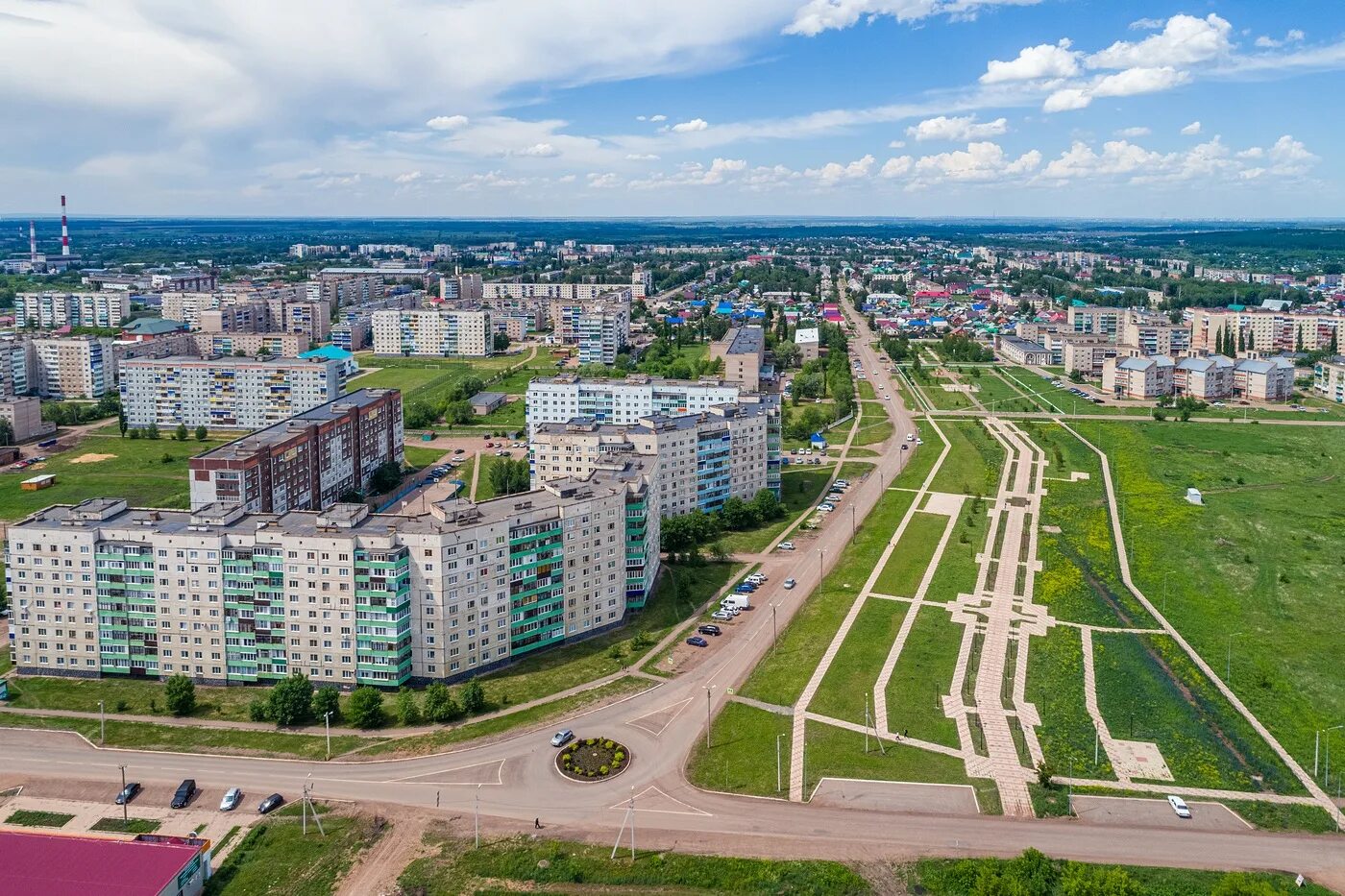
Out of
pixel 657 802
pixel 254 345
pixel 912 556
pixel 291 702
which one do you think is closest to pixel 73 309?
pixel 254 345

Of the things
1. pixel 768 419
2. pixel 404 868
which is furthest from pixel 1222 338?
pixel 404 868

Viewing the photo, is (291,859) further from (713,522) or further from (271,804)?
(713,522)

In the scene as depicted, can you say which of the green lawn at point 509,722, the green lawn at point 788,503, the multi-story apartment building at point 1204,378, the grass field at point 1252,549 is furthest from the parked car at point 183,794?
the multi-story apartment building at point 1204,378

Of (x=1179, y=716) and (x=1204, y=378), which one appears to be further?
(x=1204, y=378)

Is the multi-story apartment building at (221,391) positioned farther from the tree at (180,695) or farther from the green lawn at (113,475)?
the tree at (180,695)

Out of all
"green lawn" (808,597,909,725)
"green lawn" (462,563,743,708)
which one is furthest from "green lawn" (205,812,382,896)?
"green lawn" (808,597,909,725)

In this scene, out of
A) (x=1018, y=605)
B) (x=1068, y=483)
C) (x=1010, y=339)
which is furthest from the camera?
(x=1010, y=339)

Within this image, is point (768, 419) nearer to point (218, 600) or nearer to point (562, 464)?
point (562, 464)
